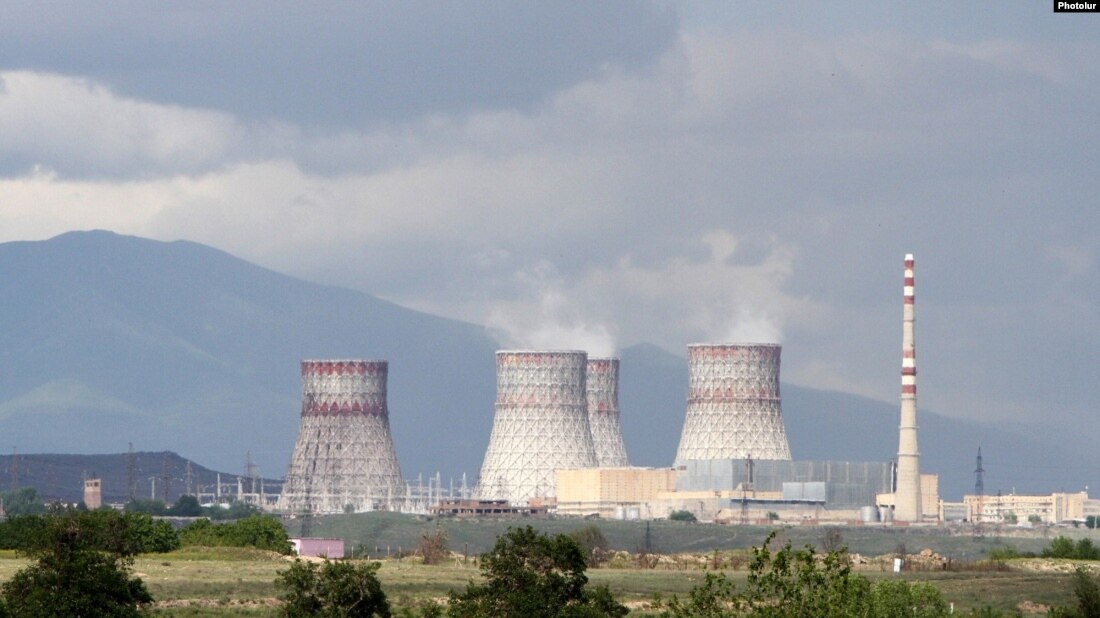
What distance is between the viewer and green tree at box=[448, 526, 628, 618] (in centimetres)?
3719

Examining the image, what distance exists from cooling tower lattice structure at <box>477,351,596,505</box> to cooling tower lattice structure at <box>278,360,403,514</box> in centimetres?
819

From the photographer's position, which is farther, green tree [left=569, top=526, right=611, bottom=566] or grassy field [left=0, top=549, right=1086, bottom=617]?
green tree [left=569, top=526, right=611, bottom=566]

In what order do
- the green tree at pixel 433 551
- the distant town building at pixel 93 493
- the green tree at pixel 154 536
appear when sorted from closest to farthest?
the green tree at pixel 154 536 < the green tree at pixel 433 551 < the distant town building at pixel 93 493

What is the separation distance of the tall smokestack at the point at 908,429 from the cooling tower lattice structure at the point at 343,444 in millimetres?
33849

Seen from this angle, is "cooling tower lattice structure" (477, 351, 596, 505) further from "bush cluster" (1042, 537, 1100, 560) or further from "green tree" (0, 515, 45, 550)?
"green tree" (0, 515, 45, 550)

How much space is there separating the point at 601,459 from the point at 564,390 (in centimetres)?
1610

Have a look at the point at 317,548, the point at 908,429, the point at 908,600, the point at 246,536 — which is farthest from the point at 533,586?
the point at 908,429

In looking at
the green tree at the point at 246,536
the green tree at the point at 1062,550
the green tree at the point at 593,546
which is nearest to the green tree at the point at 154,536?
the green tree at the point at 246,536

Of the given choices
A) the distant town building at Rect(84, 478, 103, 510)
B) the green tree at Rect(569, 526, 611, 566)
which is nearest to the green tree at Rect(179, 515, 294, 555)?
the green tree at Rect(569, 526, 611, 566)

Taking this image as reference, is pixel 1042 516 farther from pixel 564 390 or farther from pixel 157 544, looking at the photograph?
pixel 157 544

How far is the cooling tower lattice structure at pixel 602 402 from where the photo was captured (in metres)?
146

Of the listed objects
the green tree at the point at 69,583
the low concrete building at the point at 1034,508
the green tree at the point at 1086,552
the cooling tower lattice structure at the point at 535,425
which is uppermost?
the cooling tower lattice structure at the point at 535,425

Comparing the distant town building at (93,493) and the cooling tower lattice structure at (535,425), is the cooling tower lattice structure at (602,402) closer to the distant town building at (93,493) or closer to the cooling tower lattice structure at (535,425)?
the cooling tower lattice structure at (535,425)

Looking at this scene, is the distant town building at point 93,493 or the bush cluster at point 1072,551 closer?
the bush cluster at point 1072,551
